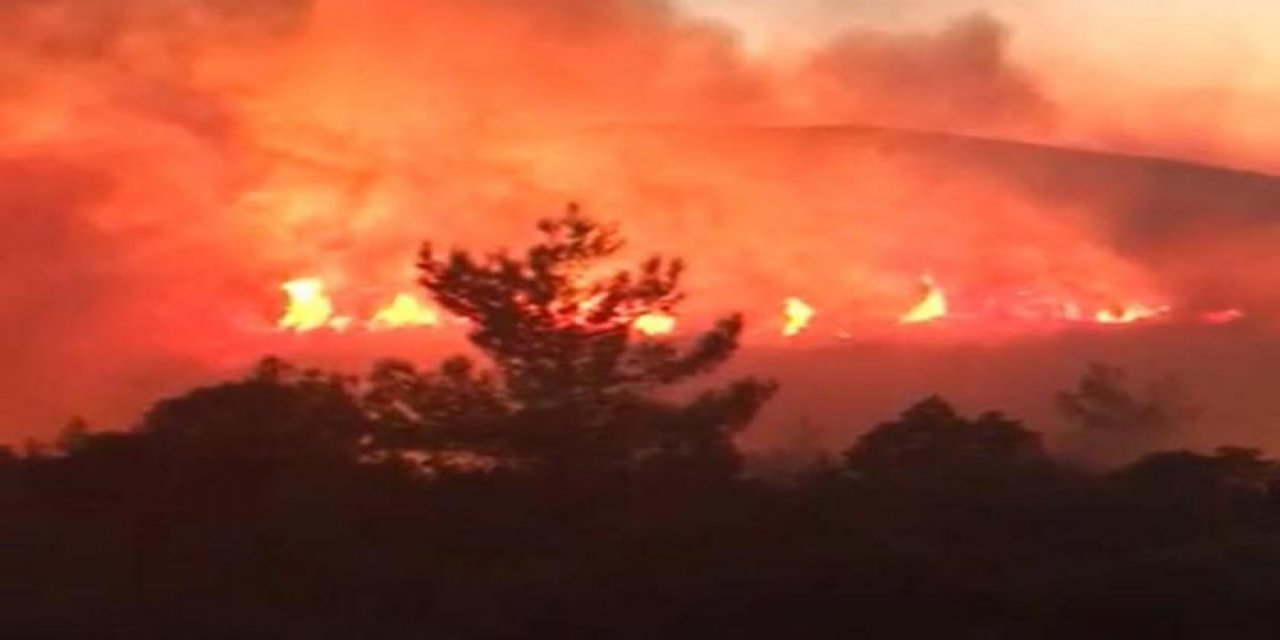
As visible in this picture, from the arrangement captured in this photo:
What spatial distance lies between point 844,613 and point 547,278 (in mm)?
22214

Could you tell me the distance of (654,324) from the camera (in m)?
45.7

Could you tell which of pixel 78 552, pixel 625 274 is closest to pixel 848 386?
pixel 625 274

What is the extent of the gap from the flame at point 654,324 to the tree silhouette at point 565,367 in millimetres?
111

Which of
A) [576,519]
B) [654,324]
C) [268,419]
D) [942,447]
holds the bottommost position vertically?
[576,519]

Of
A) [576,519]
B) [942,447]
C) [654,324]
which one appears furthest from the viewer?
[654,324]

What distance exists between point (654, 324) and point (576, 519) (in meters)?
18.0

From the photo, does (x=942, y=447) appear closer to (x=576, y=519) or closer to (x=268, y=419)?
(x=268, y=419)

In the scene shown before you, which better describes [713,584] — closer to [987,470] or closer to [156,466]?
[987,470]

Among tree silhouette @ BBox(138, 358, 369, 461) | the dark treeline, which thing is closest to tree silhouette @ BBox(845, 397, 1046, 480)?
the dark treeline

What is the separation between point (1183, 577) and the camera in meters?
22.3

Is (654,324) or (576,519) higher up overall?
(654,324)

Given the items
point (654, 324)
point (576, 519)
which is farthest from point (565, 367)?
point (576, 519)

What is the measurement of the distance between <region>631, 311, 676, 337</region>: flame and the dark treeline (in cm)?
83

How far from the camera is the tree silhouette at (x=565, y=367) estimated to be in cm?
3988
